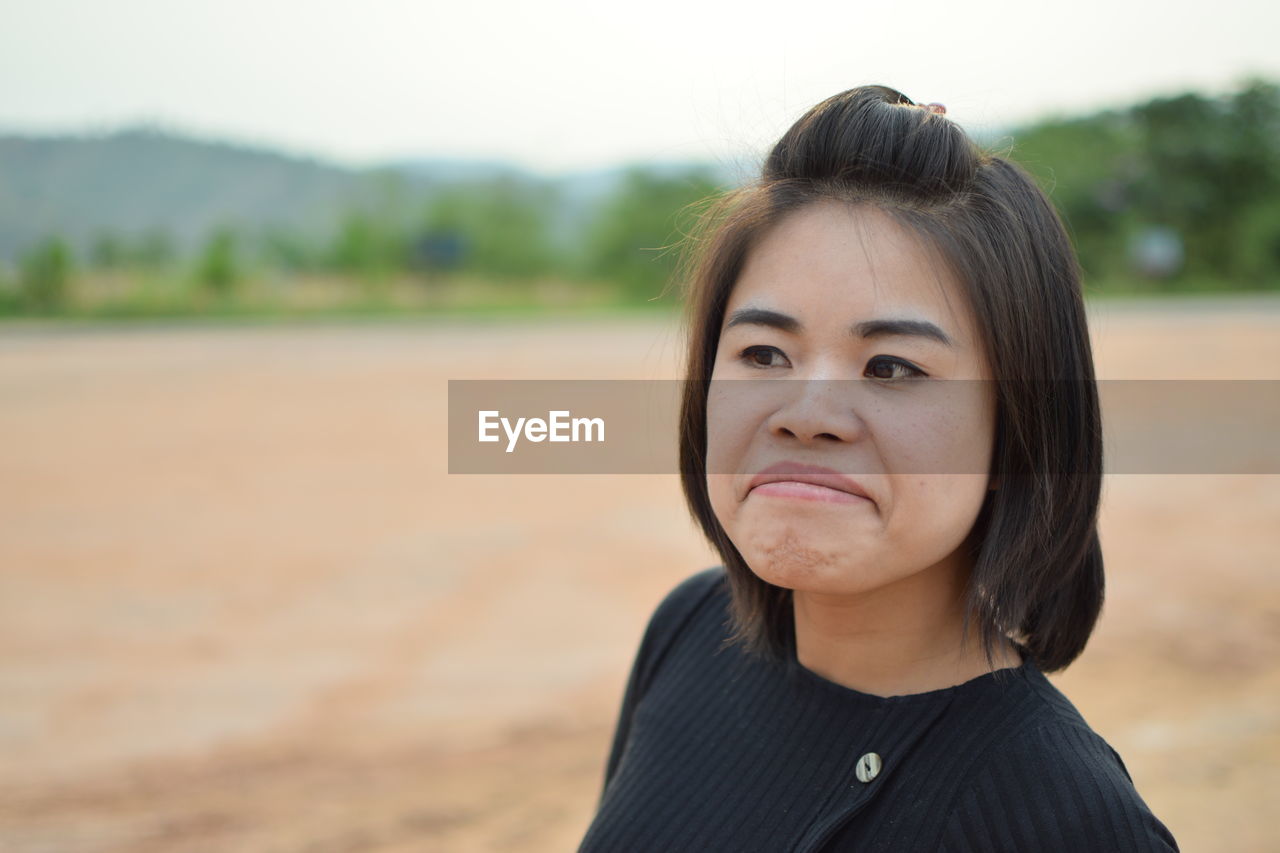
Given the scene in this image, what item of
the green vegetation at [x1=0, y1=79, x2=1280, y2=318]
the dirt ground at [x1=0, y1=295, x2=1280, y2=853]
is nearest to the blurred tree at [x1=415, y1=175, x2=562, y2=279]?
the green vegetation at [x1=0, y1=79, x2=1280, y2=318]

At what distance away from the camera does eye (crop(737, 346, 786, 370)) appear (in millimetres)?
1412

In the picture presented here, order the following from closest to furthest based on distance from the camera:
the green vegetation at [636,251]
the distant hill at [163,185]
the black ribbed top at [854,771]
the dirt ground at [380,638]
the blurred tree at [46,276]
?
the black ribbed top at [854,771] → the dirt ground at [380,638] → the blurred tree at [46,276] → the green vegetation at [636,251] → the distant hill at [163,185]

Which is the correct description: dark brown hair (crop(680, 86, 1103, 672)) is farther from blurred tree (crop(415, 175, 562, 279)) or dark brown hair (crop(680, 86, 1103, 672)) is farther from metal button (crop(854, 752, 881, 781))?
blurred tree (crop(415, 175, 562, 279))

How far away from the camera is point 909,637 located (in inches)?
58.1

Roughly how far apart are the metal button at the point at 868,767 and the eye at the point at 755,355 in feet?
1.65

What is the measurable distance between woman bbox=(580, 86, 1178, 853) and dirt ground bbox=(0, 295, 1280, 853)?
235 cm

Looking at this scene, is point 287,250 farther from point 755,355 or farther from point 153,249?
point 755,355

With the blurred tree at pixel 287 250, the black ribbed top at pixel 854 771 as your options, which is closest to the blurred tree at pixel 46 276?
the blurred tree at pixel 287 250

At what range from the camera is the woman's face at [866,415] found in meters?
1.32

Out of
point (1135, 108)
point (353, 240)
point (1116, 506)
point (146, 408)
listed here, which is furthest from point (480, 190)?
point (1116, 506)

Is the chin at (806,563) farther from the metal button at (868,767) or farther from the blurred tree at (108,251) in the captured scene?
the blurred tree at (108,251)

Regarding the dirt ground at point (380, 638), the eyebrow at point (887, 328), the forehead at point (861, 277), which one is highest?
the forehead at point (861, 277)

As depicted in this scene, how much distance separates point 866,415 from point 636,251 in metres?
26.0

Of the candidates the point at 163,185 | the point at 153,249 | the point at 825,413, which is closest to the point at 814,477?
the point at 825,413
